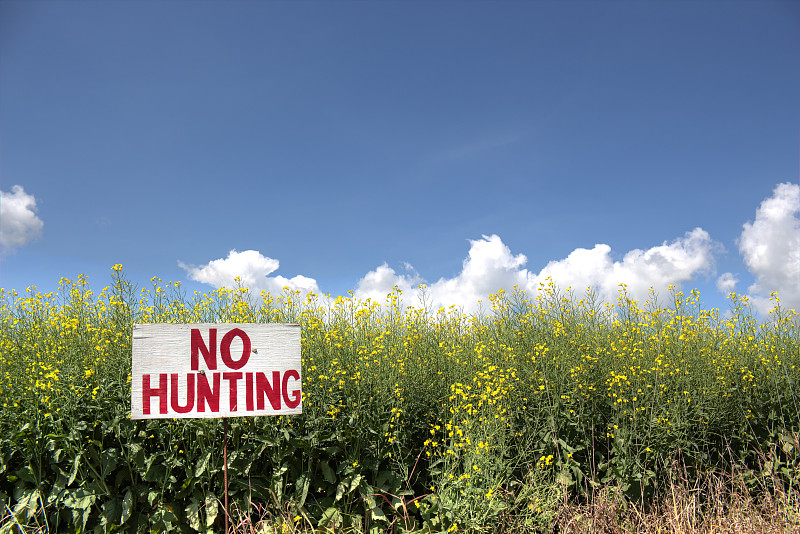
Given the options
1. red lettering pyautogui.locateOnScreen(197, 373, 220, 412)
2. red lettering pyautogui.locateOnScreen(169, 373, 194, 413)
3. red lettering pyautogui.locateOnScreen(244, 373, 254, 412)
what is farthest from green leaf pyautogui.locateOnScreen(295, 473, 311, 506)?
red lettering pyautogui.locateOnScreen(169, 373, 194, 413)

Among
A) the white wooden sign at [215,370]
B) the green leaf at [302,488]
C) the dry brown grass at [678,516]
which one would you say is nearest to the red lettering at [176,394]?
the white wooden sign at [215,370]

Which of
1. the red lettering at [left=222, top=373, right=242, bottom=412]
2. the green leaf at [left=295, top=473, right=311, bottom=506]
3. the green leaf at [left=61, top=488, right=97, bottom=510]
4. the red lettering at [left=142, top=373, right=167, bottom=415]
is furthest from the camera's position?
the green leaf at [left=295, top=473, right=311, bottom=506]

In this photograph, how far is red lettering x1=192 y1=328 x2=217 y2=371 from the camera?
3.54 m

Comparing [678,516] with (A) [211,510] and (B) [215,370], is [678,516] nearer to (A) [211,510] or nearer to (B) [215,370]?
(A) [211,510]

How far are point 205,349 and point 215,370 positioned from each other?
0.17m

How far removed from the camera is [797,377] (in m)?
5.98

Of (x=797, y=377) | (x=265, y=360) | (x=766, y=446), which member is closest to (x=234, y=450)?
(x=265, y=360)

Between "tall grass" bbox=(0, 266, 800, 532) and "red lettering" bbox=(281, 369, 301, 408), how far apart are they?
473 millimetres

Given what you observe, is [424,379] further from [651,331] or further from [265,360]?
[651,331]

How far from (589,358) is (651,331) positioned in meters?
1.77

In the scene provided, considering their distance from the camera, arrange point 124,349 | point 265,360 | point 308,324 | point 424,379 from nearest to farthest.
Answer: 1. point 265,360
2. point 124,349
3. point 424,379
4. point 308,324

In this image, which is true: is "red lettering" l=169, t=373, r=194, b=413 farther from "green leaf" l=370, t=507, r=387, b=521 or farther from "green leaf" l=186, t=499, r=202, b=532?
Answer: "green leaf" l=370, t=507, r=387, b=521

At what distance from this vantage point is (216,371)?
11.7 feet

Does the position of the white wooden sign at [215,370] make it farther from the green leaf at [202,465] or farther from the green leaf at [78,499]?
the green leaf at [78,499]
